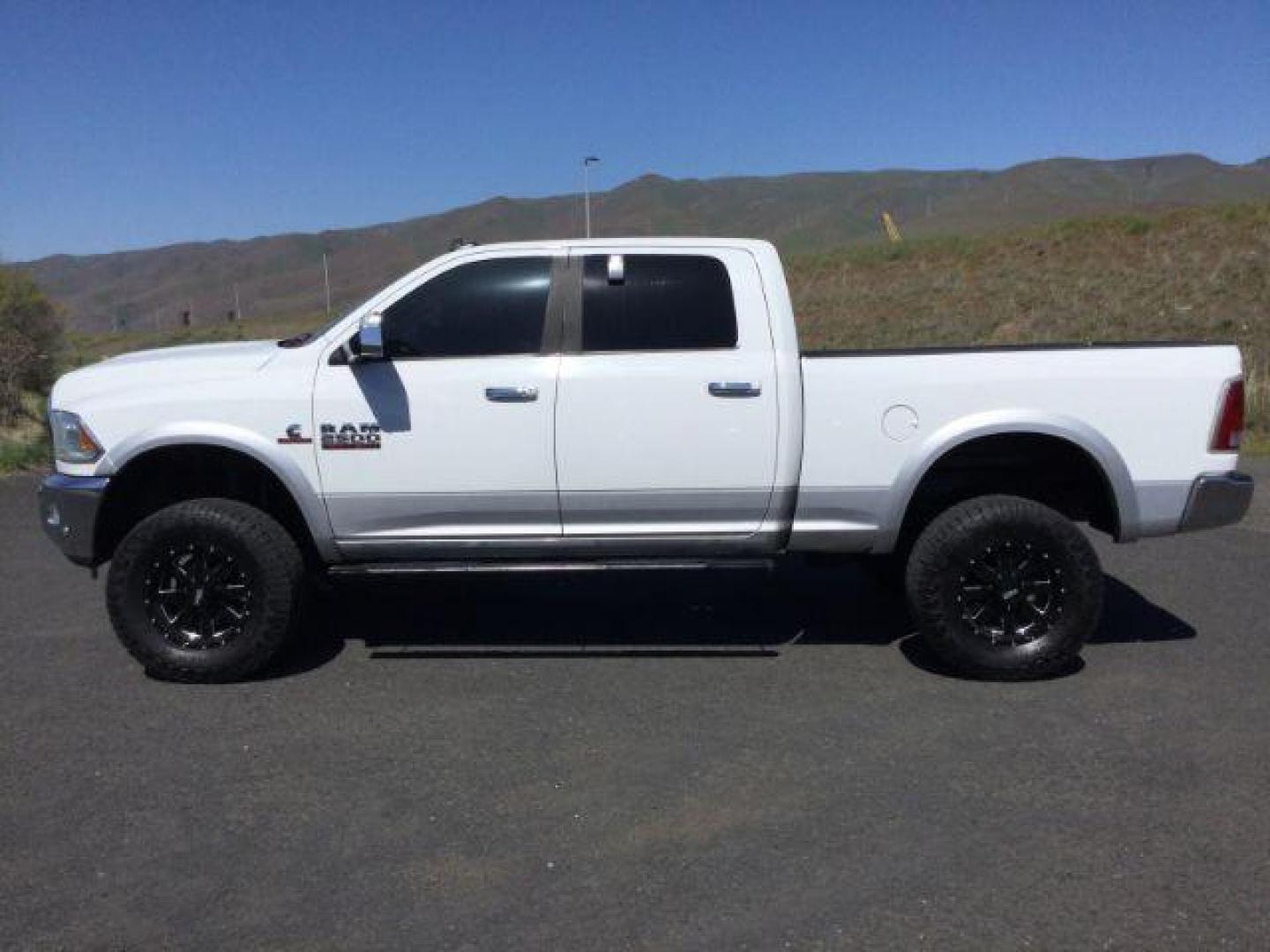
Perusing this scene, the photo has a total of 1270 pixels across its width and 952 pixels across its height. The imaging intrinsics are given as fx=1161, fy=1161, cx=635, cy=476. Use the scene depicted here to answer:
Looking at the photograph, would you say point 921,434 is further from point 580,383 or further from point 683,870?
point 683,870

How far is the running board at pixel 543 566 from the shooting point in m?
5.49

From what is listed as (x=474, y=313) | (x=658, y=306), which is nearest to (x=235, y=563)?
(x=474, y=313)

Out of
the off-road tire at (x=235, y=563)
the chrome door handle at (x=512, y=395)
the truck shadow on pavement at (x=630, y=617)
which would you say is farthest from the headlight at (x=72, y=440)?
the chrome door handle at (x=512, y=395)

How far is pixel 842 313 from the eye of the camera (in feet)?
117

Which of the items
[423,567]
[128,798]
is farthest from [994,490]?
[128,798]

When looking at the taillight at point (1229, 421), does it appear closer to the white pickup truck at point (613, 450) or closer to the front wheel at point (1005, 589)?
the white pickup truck at point (613, 450)

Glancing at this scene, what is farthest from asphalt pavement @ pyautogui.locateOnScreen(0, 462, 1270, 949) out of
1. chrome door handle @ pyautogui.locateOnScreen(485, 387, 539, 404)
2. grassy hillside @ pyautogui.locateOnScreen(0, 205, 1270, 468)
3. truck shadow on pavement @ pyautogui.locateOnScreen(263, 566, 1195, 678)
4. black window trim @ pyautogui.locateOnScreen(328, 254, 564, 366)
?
grassy hillside @ pyautogui.locateOnScreen(0, 205, 1270, 468)

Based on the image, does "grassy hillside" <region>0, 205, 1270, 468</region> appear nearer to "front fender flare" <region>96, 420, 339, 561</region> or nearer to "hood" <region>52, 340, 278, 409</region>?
"hood" <region>52, 340, 278, 409</region>

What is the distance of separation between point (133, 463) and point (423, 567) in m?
1.46

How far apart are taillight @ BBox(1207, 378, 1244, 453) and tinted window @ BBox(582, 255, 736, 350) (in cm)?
227

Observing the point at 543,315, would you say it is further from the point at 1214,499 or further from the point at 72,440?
the point at 1214,499

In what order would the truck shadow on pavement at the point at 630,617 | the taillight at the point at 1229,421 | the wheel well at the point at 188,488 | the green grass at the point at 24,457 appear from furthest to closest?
the green grass at the point at 24,457 < the truck shadow on pavement at the point at 630,617 < the wheel well at the point at 188,488 < the taillight at the point at 1229,421

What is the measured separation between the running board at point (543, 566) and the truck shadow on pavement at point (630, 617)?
574 millimetres

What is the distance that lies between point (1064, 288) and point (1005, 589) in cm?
2762
